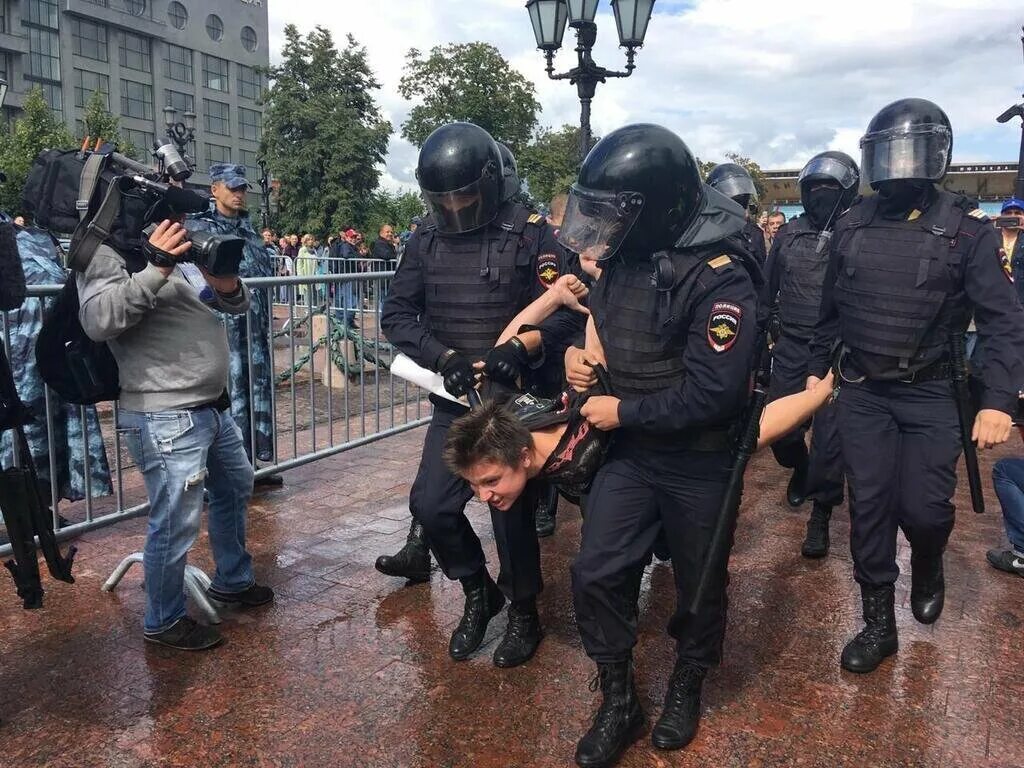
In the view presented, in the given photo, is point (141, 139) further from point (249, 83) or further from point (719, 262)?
point (719, 262)

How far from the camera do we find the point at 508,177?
3.68 meters

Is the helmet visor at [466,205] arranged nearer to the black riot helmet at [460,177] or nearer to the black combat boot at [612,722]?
the black riot helmet at [460,177]

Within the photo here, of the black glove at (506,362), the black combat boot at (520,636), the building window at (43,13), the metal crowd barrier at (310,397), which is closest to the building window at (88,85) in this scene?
the building window at (43,13)

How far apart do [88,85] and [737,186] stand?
58.1m

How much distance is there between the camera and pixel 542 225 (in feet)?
11.5

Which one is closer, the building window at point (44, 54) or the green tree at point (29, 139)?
the green tree at point (29, 139)

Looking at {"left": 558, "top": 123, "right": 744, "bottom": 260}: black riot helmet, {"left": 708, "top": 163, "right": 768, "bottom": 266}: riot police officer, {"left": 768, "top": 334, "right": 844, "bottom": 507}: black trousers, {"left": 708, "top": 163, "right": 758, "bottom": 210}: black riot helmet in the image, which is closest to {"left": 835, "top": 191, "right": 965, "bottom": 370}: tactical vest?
{"left": 768, "top": 334, "right": 844, "bottom": 507}: black trousers

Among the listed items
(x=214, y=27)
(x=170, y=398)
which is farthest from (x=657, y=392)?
(x=214, y=27)

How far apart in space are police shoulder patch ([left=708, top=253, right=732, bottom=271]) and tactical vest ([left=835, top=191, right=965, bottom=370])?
109cm

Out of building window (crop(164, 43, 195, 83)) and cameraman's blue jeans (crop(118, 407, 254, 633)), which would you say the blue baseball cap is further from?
building window (crop(164, 43, 195, 83))

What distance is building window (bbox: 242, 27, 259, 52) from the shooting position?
213ft

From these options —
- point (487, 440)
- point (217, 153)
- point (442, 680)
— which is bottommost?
point (442, 680)

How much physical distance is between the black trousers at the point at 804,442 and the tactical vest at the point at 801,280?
0.12m

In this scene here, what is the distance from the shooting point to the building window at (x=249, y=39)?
64925 mm
